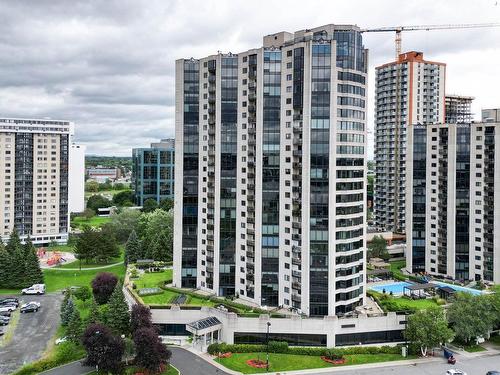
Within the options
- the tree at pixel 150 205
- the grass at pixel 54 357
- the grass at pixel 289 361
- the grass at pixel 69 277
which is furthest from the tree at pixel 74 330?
the tree at pixel 150 205

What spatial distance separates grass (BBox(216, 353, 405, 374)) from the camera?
62.5 m

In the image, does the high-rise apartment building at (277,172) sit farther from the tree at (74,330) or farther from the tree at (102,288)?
the tree at (74,330)

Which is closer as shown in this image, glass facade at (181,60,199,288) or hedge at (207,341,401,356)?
hedge at (207,341,401,356)

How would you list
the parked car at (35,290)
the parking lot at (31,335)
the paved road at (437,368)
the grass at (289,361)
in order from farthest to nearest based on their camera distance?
the parked car at (35,290) < the parking lot at (31,335) < the grass at (289,361) < the paved road at (437,368)

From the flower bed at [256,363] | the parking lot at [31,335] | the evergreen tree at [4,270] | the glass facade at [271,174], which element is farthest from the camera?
the evergreen tree at [4,270]

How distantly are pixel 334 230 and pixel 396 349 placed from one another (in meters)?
18.0

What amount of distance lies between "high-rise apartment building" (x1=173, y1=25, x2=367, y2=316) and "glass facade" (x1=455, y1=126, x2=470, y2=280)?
111 ft

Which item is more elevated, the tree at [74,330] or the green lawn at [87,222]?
the green lawn at [87,222]

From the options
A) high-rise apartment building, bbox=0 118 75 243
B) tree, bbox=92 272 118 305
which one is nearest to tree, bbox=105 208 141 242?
high-rise apartment building, bbox=0 118 75 243

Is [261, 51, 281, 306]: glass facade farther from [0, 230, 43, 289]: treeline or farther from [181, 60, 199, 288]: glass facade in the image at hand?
[0, 230, 43, 289]: treeline

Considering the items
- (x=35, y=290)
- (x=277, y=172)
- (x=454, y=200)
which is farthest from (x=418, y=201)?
(x=35, y=290)

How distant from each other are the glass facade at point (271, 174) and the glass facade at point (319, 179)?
618cm

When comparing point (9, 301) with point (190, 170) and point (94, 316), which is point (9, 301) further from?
point (190, 170)

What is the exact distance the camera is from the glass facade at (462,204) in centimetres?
10019
